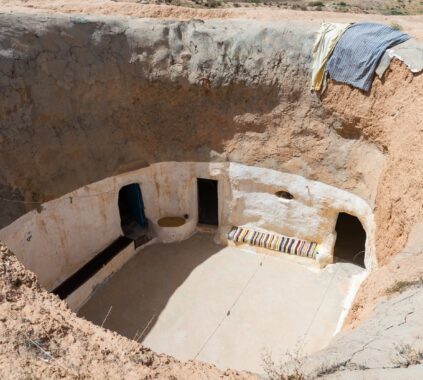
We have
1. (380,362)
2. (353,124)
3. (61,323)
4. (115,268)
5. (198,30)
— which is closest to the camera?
(380,362)

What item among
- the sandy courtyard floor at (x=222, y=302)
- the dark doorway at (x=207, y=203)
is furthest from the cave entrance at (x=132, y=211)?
the dark doorway at (x=207, y=203)

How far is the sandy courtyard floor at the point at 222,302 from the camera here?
30.9ft

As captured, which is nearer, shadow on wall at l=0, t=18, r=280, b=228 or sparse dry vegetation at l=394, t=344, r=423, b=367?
sparse dry vegetation at l=394, t=344, r=423, b=367

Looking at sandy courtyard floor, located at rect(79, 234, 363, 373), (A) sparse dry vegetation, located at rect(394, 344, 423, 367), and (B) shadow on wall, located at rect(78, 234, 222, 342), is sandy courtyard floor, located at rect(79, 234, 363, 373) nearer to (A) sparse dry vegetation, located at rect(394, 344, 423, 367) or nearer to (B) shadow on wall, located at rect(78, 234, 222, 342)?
(B) shadow on wall, located at rect(78, 234, 222, 342)

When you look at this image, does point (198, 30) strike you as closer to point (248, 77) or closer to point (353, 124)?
point (248, 77)

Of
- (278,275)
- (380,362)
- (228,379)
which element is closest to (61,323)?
(228,379)

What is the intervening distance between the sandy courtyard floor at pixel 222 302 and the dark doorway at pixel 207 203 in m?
0.99

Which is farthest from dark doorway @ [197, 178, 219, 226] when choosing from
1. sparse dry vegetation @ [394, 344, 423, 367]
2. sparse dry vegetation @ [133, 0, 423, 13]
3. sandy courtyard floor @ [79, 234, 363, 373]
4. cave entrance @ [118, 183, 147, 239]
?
sparse dry vegetation @ [133, 0, 423, 13]

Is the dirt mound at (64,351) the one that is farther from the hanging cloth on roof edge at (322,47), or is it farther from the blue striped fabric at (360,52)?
the hanging cloth on roof edge at (322,47)

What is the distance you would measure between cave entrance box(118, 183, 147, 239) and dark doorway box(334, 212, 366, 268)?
5978 millimetres

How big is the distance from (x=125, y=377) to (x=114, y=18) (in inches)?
362

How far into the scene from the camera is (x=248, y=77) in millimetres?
10461

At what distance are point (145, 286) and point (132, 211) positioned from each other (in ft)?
9.08

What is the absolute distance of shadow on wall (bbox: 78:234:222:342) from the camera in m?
10.0
